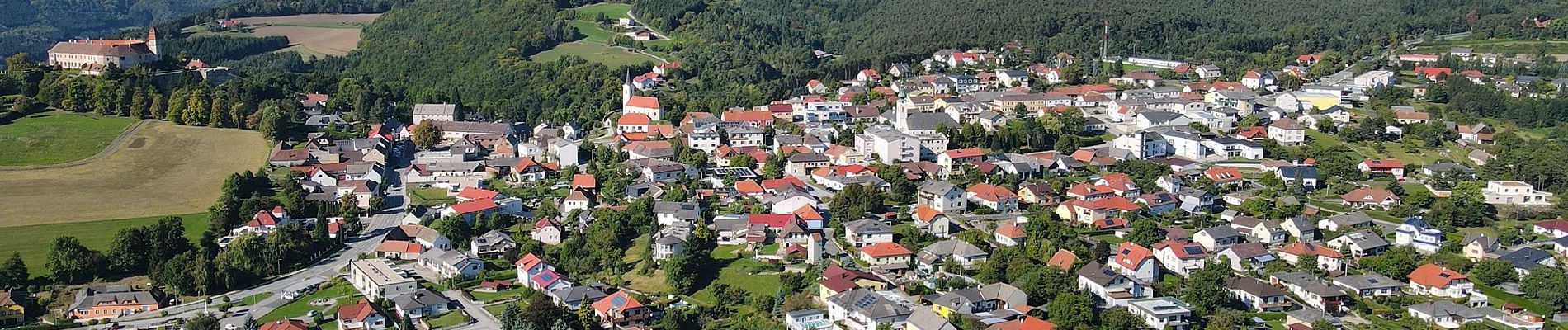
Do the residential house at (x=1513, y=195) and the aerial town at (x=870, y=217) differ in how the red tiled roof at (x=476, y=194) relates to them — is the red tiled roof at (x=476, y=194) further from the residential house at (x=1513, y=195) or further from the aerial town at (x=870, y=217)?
the residential house at (x=1513, y=195)

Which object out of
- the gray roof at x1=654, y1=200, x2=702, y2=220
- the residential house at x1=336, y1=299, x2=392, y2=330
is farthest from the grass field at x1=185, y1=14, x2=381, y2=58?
the residential house at x1=336, y1=299, x2=392, y2=330

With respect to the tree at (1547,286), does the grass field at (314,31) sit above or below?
below

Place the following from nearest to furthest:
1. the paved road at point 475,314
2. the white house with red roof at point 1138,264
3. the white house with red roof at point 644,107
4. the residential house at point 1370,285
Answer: the paved road at point 475,314 → the residential house at point 1370,285 → the white house with red roof at point 1138,264 → the white house with red roof at point 644,107

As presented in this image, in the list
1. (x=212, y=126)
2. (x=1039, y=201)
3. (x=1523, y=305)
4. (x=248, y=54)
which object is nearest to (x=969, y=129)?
(x=1039, y=201)

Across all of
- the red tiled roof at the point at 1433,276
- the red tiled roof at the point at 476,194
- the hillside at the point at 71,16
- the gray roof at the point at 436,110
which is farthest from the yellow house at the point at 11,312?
the hillside at the point at 71,16

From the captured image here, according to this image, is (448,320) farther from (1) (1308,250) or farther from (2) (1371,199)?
(2) (1371,199)

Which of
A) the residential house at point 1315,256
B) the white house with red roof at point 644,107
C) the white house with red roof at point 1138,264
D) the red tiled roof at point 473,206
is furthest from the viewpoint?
the white house with red roof at point 644,107
